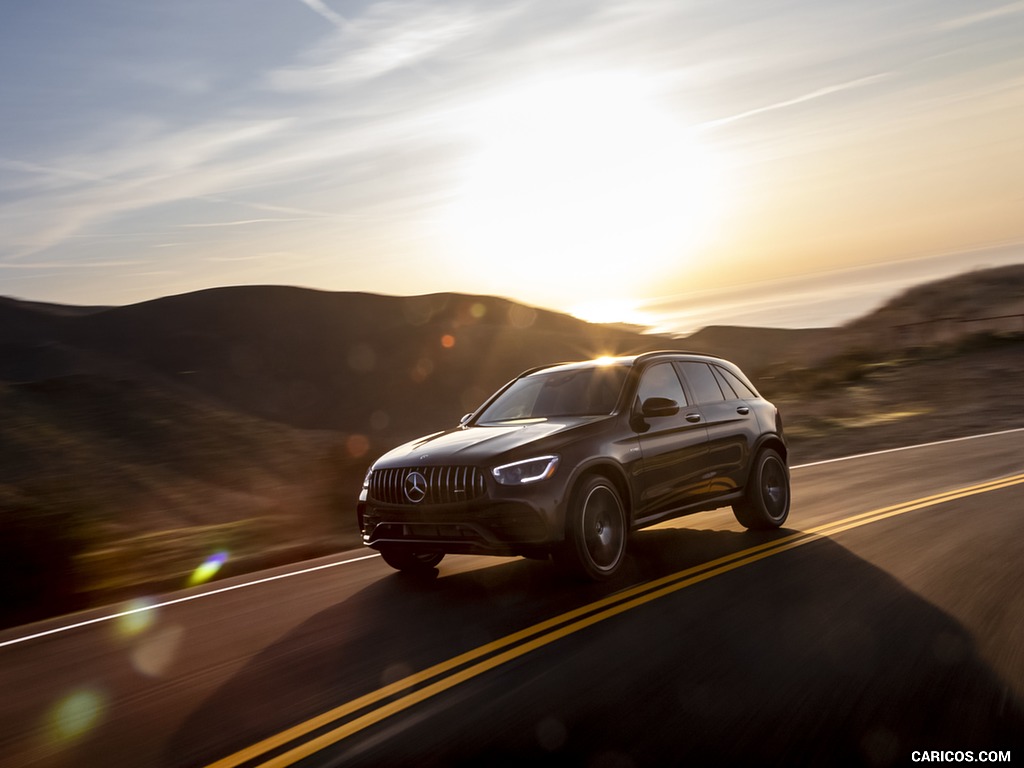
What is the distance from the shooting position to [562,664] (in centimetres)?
573

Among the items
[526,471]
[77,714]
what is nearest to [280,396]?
[526,471]

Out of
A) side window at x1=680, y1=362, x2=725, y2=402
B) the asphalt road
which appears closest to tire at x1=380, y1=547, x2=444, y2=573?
the asphalt road

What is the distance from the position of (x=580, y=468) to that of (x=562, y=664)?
7.22ft

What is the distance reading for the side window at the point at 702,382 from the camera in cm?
972

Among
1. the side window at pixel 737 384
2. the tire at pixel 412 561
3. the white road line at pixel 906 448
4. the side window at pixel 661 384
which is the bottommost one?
the white road line at pixel 906 448

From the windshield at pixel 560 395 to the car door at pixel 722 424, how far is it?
3.51 feet

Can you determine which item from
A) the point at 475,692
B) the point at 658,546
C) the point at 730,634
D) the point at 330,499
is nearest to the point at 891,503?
the point at 658,546

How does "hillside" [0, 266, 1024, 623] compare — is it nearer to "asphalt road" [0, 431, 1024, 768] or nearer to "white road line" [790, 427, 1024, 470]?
"white road line" [790, 427, 1024, 470]

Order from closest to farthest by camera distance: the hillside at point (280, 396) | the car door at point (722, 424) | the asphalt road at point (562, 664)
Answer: the asphalt road at point (562, 664), the car door at point (722, 424), the hillside at point (280, 396)

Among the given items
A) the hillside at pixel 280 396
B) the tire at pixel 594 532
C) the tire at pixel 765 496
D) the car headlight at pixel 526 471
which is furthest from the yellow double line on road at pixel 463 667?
the hillside at pixel 280 396

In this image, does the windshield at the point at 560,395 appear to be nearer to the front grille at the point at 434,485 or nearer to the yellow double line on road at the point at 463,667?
the front grille at the point at 434,485

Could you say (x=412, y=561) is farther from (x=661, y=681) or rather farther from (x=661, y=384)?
(x=661, y=681)

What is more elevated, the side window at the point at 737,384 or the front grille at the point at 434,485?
the side window at the point at 737,384

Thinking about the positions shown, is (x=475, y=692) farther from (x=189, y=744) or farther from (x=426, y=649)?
(x=189, y=744)
